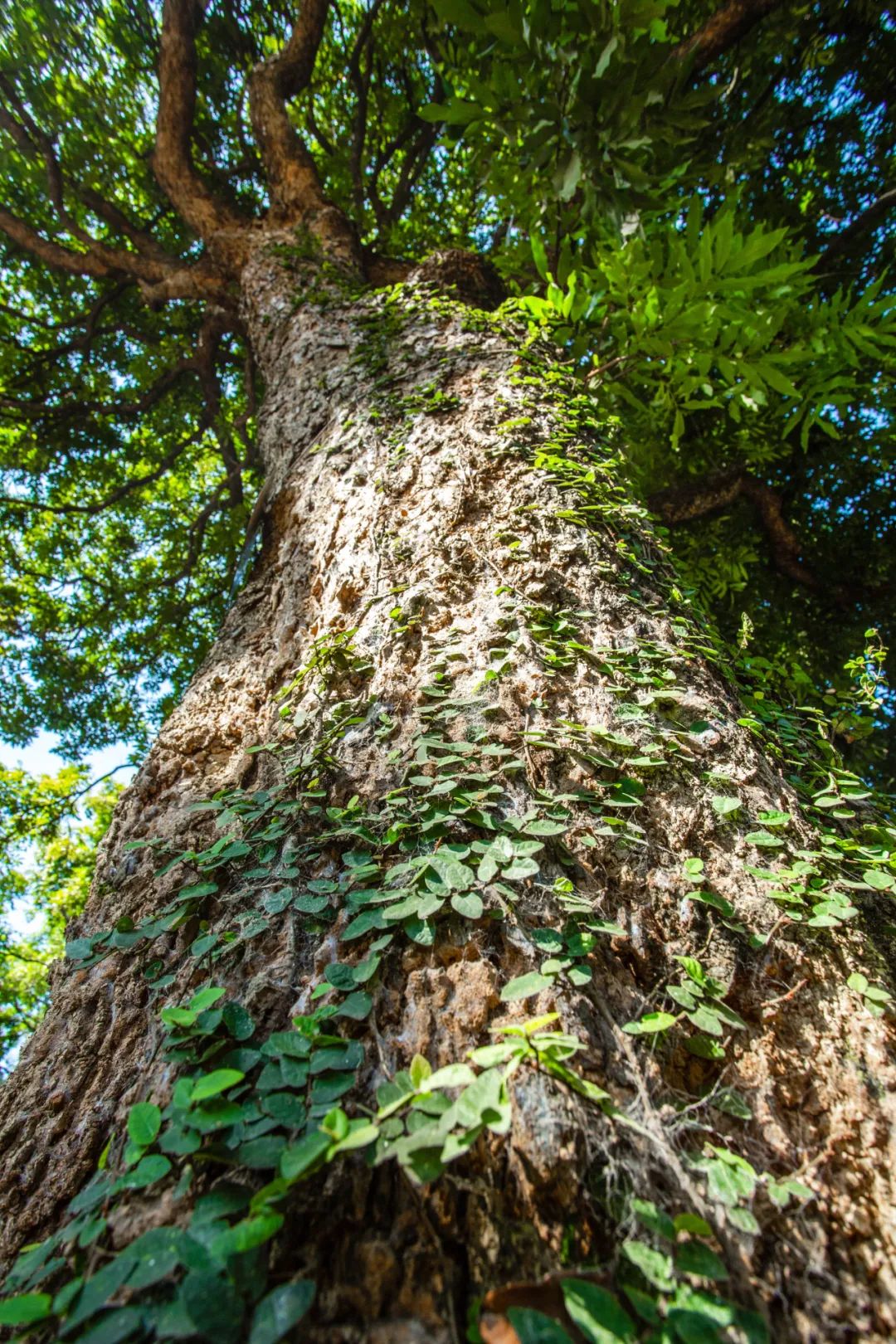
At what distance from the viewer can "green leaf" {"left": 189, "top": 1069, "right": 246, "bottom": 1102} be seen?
819mm

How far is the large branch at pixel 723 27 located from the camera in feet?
10.0

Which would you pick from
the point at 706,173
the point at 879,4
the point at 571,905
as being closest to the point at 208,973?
the point at 571,905

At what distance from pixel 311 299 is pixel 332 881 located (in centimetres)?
343

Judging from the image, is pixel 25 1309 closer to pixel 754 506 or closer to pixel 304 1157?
pixel 304 1157

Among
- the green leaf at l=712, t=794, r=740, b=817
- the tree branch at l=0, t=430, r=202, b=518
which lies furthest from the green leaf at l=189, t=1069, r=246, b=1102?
the tree branch at l=0, t=430, r=202, b=518

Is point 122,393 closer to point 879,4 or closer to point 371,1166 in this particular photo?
point 879,4

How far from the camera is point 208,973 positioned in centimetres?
117

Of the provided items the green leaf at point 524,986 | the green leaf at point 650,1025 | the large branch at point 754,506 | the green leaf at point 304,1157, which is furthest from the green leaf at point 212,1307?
the large branch at point 754,506

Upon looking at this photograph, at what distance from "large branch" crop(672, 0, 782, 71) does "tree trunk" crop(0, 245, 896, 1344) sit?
271 centimetres

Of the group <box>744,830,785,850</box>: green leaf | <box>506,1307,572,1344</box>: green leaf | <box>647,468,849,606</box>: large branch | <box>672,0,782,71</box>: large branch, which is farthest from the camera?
<box>647,468,849,606</box>: large branch

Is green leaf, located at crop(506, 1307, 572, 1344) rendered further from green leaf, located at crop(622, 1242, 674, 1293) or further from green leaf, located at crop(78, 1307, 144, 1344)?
green leaf, located at crop(78, 1307, 144, 1344)

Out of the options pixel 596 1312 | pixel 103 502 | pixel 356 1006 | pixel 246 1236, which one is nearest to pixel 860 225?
pixel 356 1006

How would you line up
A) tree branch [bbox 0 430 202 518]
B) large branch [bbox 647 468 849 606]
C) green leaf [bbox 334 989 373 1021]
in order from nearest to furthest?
green leaf [bbox 334 989 373 1021] → large branch [bbox 647 468 849 606] → tree branch [bbox 0 430 202 518]

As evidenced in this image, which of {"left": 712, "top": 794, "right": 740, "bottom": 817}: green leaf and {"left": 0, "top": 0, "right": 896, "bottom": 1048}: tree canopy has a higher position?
{"left": 0, "top": 0, "right": 896, "bottom": 1048}: tree canopy
